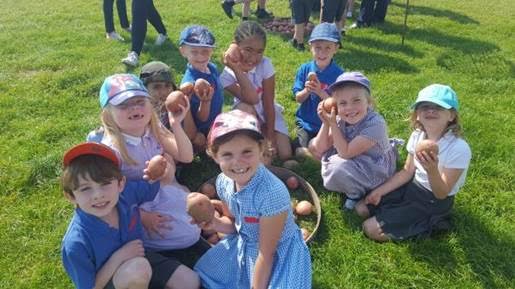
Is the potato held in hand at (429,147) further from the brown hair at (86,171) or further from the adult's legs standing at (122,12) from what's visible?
the adult's legs standing at (122,12)

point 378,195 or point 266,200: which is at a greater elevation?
point 266,200

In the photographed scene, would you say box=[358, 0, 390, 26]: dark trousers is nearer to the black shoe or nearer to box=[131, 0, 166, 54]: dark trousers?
→ the black shoe

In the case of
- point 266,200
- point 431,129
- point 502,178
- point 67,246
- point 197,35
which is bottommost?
point 502,178

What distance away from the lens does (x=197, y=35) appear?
3.86 meters

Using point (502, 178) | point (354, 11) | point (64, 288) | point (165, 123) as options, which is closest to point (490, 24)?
point (354, 11)

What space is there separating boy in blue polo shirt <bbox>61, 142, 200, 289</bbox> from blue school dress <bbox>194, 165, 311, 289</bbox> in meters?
0.44

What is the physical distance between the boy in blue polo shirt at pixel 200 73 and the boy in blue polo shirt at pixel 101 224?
1.29m

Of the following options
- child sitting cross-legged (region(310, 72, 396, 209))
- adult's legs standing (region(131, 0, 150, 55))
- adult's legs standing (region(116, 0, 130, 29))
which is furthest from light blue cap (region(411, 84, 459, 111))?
adult's legs standing (region(116, 0, 130, 29))

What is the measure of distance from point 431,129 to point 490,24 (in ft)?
21.7

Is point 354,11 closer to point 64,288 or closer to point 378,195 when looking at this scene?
point 378,195

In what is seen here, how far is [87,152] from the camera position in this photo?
237cm

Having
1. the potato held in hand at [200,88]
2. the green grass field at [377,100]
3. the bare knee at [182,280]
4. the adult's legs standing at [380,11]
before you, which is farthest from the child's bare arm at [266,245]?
the adult's legs standing at [380,11]

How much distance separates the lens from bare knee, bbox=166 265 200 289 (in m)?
2.79

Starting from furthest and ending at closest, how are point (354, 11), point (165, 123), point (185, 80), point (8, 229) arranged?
point (354, 11) < point (185, 80) < point (165, 123) < point (8, 229)
